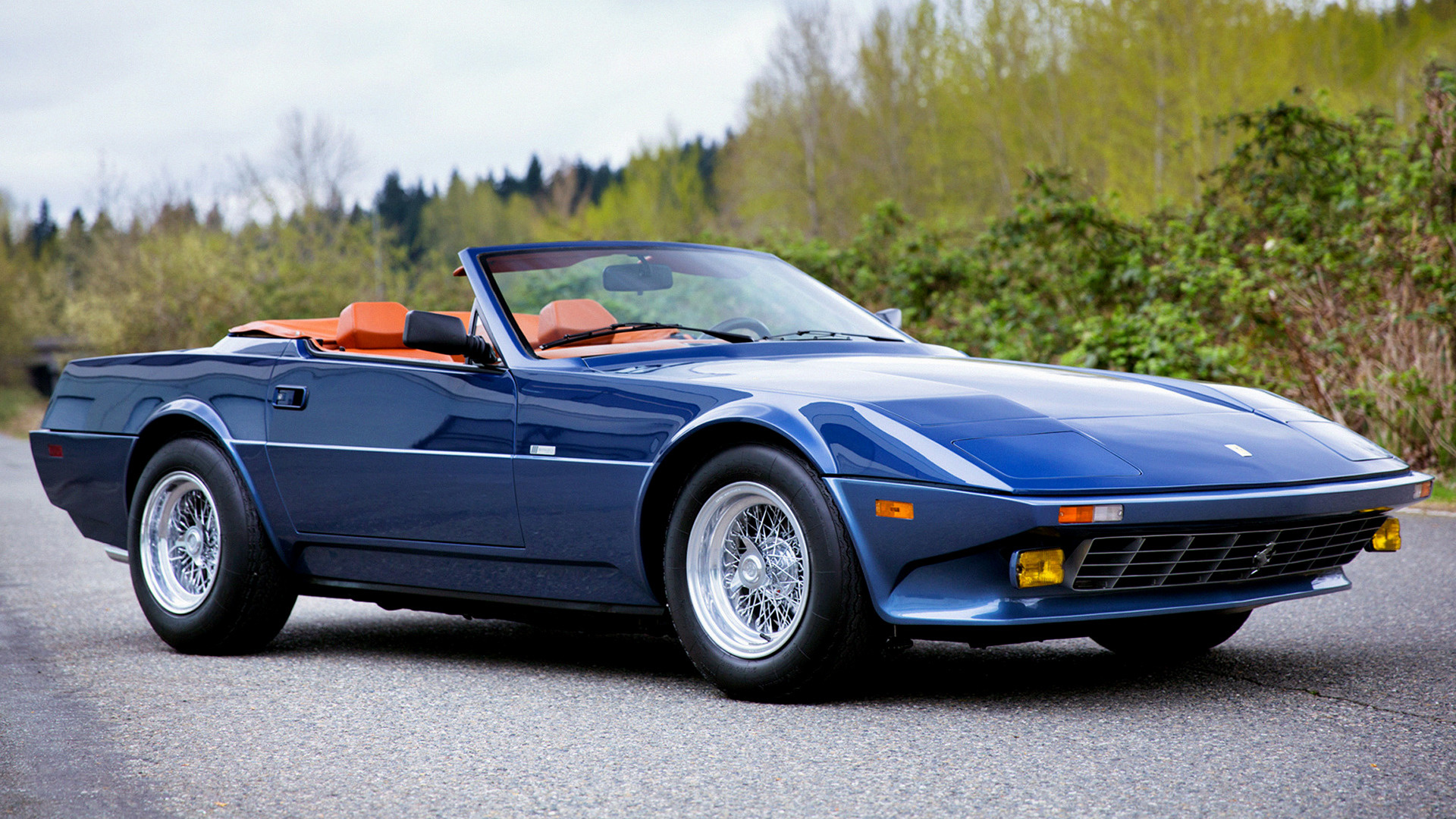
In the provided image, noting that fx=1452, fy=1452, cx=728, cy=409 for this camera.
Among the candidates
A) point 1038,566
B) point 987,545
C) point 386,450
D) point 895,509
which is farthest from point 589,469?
point 1038,566

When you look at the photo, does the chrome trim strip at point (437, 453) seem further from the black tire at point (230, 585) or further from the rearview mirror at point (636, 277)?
the rearview mirror at point (636, 277)

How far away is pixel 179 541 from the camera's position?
5.27m

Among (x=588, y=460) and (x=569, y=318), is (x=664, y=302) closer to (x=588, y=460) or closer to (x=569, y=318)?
(x=569, y=318)

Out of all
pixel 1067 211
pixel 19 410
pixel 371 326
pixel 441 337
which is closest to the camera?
pixel 441 337

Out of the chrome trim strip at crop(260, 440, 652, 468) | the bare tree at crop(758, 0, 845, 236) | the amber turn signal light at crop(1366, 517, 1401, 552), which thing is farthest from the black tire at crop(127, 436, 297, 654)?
the bare tree at crop(758, 0, 845, 236)

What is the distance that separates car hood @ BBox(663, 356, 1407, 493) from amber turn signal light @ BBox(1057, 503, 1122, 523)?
5cm

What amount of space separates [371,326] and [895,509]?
8.88 ft

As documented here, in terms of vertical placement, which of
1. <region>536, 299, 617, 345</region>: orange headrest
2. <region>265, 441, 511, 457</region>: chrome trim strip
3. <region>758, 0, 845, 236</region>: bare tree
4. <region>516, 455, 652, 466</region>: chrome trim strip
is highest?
<region>758, 0, 845, 236</region>: bare tree

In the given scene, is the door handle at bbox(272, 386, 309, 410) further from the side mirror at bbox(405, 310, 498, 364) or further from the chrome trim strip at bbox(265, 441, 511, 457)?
the side mirror at bbox(405, 310, 498, 364)

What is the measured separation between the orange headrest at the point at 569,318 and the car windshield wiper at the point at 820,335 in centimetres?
54

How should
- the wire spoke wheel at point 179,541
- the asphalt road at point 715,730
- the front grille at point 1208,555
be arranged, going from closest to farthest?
the asphalt road at point 715,730, the front grille at point 1208,555, the wire spoke wheel at point 179,541

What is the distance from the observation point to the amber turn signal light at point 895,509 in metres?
3.43

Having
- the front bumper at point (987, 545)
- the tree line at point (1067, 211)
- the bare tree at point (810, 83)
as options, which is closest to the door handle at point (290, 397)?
the front bumper at point (987, 545)

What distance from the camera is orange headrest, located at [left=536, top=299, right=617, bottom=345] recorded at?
15.2 feet
